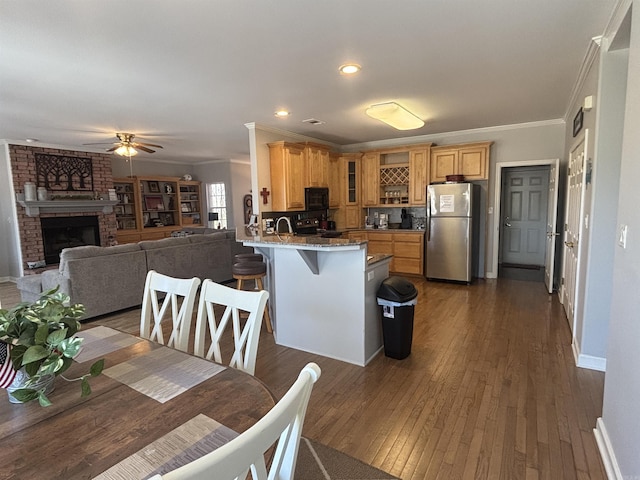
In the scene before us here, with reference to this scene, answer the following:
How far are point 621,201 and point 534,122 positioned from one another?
411 centimetres

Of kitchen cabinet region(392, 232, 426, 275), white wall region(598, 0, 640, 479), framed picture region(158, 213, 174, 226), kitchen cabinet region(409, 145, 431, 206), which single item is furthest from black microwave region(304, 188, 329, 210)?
framed picture region(158, 213, 174, 226)

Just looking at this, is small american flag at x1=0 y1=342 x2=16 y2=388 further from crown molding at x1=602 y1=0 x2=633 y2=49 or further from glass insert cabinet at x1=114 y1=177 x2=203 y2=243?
glass insert cabinet at x1=114 y1=177 x2=203 y2=243

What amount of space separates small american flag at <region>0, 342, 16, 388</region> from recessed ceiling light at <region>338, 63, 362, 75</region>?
9.01ft

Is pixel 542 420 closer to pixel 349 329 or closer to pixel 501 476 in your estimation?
pixel 501 476

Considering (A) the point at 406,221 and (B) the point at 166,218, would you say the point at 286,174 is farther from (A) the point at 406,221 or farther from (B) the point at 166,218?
(B) the point at 166,218

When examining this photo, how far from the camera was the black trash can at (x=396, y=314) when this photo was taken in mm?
2916

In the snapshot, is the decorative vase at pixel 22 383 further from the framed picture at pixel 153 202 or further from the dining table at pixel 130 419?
the framed picture at pixel 153 202

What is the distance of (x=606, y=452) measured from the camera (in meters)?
1.80

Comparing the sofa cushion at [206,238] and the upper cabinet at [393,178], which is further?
the upper cabinet at [393,178]

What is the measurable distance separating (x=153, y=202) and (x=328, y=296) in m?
7.18

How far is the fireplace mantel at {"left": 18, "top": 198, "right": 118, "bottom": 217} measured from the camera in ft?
19.9

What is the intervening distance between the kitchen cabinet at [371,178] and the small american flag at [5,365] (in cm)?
590

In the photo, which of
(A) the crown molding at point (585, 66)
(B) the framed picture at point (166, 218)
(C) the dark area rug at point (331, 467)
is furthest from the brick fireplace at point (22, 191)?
(A) the crown molding at point (585, 66)

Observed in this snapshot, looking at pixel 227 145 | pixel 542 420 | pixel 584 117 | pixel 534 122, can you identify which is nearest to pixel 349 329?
pixel 542 420
